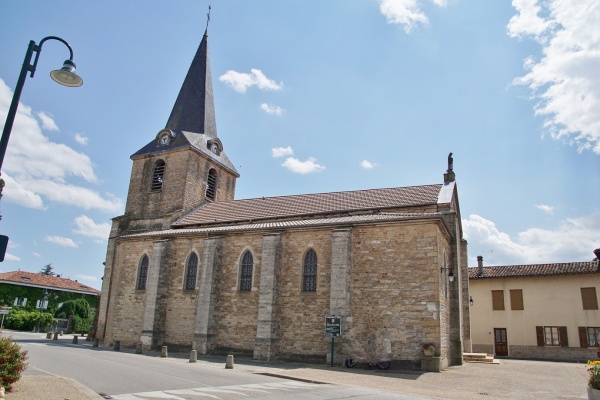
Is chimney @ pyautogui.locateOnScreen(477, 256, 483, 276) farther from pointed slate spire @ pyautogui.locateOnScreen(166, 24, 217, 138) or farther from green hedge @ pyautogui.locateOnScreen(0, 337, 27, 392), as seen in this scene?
green hedge @ pyautogui.locateOnScreen(0, 337, 27, 392)

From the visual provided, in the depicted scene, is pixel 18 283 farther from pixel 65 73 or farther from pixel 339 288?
pixel 65 73

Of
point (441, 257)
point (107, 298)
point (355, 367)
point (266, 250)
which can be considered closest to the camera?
point (355, 367)

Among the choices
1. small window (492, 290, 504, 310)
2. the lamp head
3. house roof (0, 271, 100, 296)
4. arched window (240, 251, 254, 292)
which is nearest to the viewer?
the lamp head

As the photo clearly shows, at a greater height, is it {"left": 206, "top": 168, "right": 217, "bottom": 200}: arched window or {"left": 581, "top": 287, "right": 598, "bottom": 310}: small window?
{"left": 206, "top": 168, "right": 217, "bottom": 200}: arched window

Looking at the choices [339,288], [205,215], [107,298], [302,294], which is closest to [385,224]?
[339,288]

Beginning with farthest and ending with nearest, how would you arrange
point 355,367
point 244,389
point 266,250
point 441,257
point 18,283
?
point 18,283 < point 266,250 < point 441,257 < point 355,367 < point 244,389

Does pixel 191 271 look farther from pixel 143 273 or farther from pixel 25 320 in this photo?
pixel 25 320

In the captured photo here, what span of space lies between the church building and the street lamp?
39.8 feet

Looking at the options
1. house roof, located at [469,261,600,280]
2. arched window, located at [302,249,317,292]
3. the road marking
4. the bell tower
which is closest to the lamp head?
the road marking

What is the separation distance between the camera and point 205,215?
25469 mm

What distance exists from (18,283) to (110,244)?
19079mm

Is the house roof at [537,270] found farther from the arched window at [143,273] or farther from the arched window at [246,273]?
the arched window at [143,273]

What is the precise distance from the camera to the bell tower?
87.0 ft

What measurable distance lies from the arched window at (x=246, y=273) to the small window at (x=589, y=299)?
2123 cm
